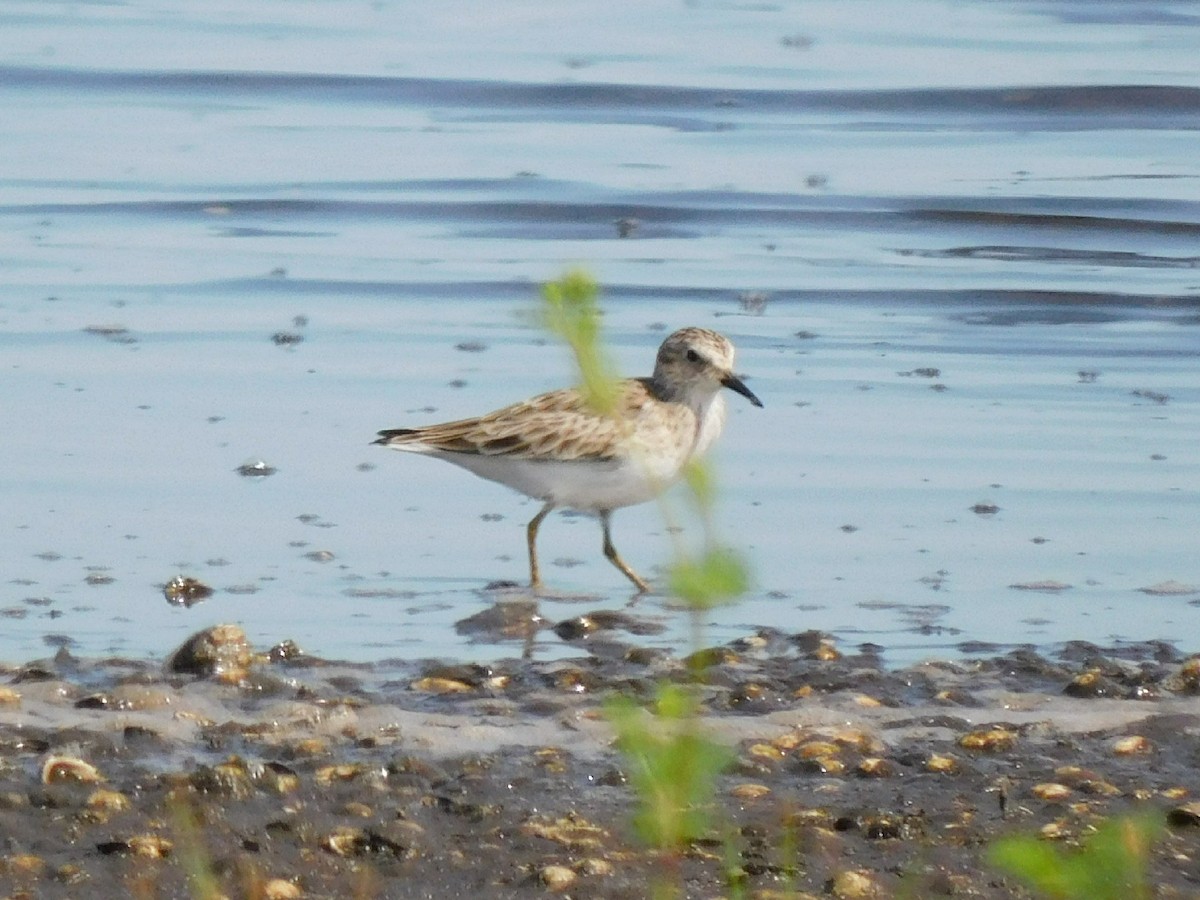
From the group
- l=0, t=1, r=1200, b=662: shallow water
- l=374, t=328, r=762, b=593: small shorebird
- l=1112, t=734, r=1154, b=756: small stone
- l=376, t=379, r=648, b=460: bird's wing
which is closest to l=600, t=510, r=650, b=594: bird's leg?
l=374, t=328, r=762, b=593: small shorebird

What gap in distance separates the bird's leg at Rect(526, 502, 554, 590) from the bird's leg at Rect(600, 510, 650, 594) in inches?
7.6

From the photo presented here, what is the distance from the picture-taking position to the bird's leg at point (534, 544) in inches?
281

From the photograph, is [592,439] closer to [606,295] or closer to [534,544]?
[534,544]

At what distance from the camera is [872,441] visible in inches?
339

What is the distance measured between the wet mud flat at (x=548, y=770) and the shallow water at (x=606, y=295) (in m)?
0.47

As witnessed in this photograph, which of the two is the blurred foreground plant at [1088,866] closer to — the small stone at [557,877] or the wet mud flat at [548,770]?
the wet mud flat at [548,770]

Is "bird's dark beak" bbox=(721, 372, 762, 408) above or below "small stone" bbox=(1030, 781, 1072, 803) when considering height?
above

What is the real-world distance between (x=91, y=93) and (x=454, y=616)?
11304 mm

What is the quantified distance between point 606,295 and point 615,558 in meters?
4.72

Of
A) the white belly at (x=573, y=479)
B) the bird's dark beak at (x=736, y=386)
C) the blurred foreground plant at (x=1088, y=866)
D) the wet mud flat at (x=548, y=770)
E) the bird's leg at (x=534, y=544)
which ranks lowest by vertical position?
the wet mud flat at (x=548, y=770)

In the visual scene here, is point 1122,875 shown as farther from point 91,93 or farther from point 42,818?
point 91,93

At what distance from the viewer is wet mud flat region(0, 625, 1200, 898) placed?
4227 mm

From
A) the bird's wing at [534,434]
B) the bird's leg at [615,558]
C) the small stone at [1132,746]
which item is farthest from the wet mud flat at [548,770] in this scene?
the bird's wing at [534,434]

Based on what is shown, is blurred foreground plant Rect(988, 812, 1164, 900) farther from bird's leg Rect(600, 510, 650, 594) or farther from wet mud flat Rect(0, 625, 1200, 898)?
bird's leg Rect(600, 510, 650, 594)
